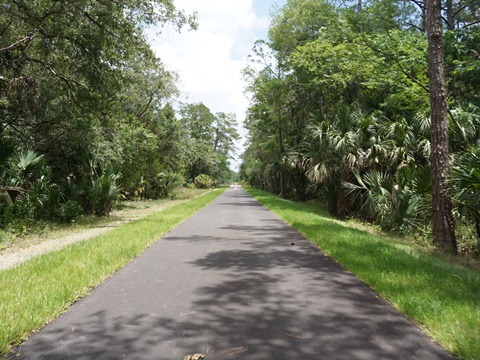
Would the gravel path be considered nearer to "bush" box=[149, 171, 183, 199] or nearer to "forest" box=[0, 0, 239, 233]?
"forest" box=[0, 0, 239, 233]

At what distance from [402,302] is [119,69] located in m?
12.1

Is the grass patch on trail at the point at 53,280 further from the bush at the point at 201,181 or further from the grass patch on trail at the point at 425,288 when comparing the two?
the bush at the point at 201,181

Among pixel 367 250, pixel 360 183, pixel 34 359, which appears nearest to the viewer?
pixel 34 359

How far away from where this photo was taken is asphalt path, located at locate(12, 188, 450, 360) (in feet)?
10.5

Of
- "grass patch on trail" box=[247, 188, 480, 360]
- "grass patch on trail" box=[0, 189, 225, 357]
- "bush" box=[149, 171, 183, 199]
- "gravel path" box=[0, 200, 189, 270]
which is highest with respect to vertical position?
"bush" box=[149, 171, 183, 199]

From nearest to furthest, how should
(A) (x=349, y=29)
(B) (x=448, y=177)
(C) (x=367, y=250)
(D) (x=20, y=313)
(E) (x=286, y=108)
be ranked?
(D) (x=20, y=313) → (C) (x=367, y=250) → (B) (x=448, y=177) → (A) (x=349, y=29) → (E) (x=286, y=108)

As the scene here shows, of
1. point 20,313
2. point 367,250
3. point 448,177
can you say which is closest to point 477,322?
point 367,250

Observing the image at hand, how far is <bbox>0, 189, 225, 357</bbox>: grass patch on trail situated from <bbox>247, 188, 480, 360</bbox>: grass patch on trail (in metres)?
4.13

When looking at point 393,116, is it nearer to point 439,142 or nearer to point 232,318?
point 439,142

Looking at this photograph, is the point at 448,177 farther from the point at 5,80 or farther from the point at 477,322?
the point at 5,80

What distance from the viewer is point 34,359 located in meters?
3.07

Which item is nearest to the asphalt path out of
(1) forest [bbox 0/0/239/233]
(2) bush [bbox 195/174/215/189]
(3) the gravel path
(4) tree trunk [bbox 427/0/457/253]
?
(3) the gravel path

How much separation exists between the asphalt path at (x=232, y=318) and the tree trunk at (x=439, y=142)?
4.06 meters

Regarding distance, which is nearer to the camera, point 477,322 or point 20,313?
point 477,322
